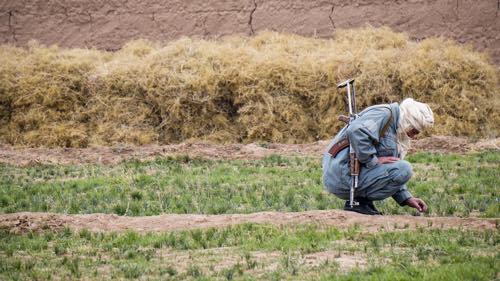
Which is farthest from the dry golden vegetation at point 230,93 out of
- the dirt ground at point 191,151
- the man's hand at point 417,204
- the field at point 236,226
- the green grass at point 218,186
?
the man's hand at point 417,204

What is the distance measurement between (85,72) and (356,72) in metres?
5.50

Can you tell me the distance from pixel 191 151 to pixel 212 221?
673 cm

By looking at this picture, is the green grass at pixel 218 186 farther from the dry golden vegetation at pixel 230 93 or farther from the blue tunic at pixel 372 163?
the dry golden vegetation at pixel 230 93

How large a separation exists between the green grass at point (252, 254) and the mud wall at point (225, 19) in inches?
482

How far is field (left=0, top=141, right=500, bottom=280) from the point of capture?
8547 millimetres

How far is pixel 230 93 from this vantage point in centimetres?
2000

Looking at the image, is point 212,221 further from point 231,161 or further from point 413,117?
point 231,161

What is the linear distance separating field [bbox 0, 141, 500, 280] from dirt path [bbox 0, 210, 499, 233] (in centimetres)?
1

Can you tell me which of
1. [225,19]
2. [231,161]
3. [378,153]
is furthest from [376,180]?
[225,19]

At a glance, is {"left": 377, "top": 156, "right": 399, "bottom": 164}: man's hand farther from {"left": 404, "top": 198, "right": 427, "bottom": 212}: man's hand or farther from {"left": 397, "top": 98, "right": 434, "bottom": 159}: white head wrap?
{"left": 404, "top": 198, "right": 427, "bottom": 212}: man's hand

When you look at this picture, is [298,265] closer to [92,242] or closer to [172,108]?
[92,242]

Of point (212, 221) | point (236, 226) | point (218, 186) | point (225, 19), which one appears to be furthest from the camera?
point (225, 19)

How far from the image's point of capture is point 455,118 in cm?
1923

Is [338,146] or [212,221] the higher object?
[338,146]
